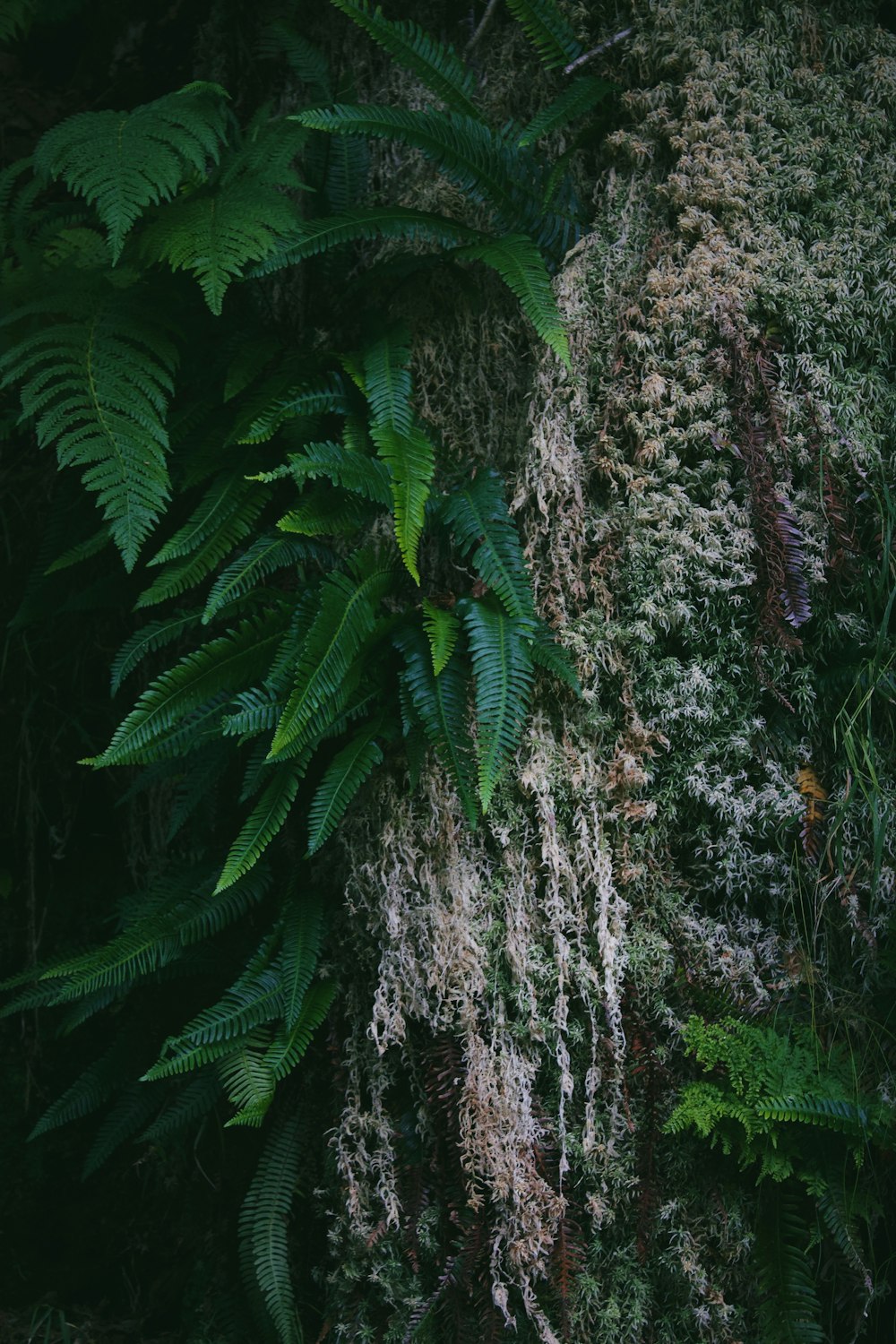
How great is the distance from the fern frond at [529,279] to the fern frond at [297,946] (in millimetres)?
1483

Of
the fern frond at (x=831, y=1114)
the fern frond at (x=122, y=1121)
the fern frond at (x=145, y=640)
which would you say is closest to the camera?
the fern frond at (x=831, y=1114)

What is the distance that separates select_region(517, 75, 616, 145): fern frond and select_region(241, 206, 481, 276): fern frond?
0.93 feet

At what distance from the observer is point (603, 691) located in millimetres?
2330

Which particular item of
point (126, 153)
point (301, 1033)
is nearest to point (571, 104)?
point (126, 153)

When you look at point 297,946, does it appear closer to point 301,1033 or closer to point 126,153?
point 301,1033

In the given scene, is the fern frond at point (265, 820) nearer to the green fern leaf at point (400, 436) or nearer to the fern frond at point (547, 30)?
the green fern leaf at point (400, 436)

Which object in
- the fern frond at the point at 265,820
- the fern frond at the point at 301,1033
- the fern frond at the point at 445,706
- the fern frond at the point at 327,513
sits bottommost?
the fern frond at the point at 301,1033

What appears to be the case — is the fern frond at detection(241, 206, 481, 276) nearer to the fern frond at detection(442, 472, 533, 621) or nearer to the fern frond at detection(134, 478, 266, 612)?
the fern frond at detection(134, 478, 266, 612)

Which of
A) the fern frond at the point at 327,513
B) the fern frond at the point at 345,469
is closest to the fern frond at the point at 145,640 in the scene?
the fern frond at the point at 327,513

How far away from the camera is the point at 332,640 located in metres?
2.08

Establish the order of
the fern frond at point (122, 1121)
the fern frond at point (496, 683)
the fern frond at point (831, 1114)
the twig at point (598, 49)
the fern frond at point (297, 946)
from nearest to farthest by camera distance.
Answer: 1. the fern frond at point (831, 1114)
2. the fern frond at point (496, 683)
3. the fern frond at point (297, 946)
4. the twig at point (598, 49)
5. the fern frond at point (122, 1121)

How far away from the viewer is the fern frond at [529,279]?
2.19 m

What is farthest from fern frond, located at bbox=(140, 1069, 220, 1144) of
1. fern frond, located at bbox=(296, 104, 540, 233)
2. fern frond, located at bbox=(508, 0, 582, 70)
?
fern frond, located at bbox=(508, 0, 582, 70)

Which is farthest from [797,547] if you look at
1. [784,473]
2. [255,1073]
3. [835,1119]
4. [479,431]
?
[255,1073]
